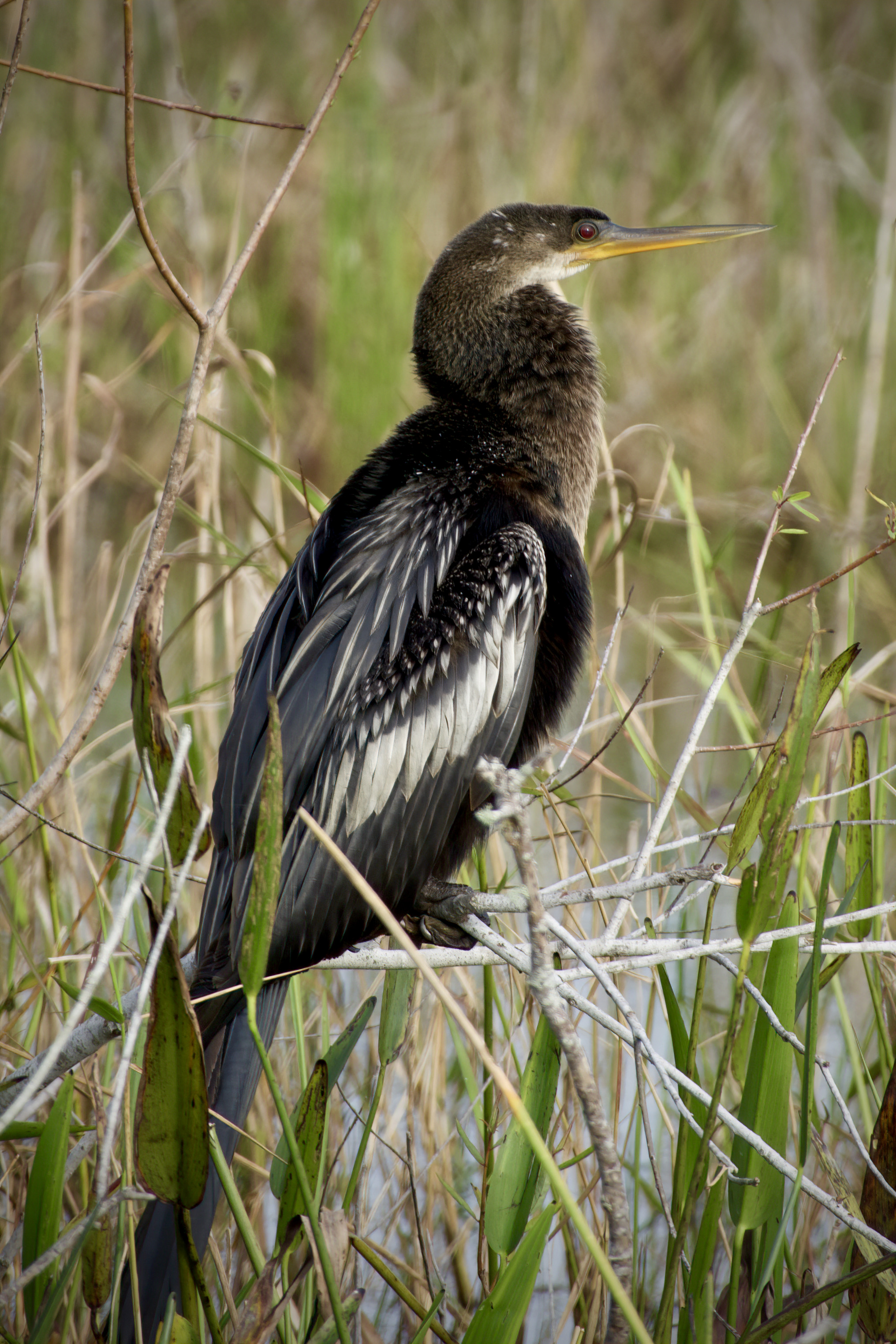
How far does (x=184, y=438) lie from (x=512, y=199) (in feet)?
14.1

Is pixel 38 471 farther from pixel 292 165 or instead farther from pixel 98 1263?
pixel 98 1263

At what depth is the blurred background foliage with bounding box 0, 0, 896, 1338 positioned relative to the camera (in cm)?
478

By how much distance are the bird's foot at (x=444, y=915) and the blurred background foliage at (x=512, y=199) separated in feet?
6.93

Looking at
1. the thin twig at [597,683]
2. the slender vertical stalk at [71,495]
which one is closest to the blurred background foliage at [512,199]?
the slender vertical stalk at [71,495]

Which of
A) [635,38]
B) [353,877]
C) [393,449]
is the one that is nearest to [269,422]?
[393,449]

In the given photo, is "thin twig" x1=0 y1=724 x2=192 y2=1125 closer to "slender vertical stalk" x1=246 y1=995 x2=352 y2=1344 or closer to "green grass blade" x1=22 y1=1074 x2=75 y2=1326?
"slender vertical stalk" x1=246 y1=995 x2=352 y2=1344

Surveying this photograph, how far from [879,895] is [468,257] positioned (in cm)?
148

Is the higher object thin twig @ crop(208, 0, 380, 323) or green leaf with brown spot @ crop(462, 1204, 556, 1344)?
thin twig @ crop(208, 0, 380, 323)

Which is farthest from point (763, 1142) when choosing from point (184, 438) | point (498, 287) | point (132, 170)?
point (498, 287)

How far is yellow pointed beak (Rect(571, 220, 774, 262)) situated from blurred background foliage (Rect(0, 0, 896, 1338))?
5.14 ft

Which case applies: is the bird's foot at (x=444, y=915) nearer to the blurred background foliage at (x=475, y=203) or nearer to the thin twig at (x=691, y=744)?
the thin twig at (x=691, y=744)

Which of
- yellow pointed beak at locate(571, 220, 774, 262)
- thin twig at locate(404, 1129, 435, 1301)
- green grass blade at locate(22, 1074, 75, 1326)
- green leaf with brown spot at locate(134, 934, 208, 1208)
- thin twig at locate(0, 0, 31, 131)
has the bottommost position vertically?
thin twig at locate(404, 1129, 435, 1301)

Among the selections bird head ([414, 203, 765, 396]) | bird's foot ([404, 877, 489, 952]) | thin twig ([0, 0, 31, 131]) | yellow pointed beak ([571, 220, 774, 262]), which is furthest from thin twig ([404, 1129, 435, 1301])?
yellow pointed beak ([571, 220, 774, 262])

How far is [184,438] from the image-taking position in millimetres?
1394
